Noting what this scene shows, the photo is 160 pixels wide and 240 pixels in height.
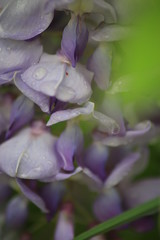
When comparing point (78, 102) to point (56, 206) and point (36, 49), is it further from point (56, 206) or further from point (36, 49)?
point (56, 206)

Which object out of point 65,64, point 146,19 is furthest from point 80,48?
point 146,19

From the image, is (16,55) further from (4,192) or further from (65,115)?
(4,192)

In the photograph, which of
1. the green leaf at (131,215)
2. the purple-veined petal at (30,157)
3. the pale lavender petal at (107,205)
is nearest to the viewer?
the green leaf at (131,215)

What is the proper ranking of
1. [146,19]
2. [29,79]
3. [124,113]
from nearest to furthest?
[146,19] → [29,79] → [124,113]

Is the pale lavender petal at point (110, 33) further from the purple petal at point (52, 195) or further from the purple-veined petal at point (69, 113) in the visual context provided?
the purple petal at point (52, 195)

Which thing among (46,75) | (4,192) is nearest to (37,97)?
(46,75)

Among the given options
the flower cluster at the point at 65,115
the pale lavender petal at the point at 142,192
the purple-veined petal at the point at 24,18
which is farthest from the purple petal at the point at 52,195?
the purple-veined petal at the point at 24,18
